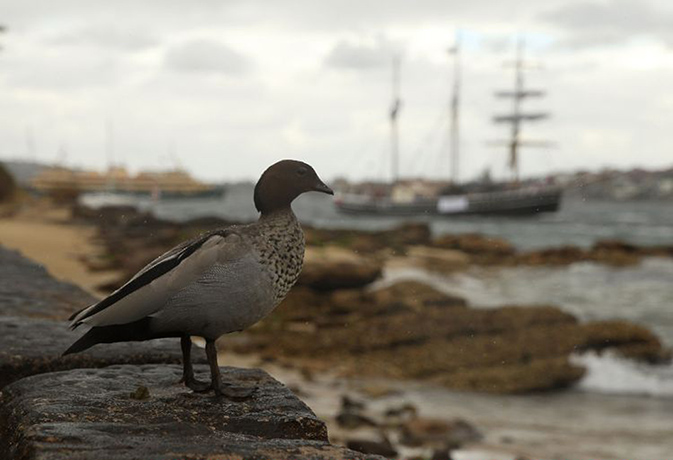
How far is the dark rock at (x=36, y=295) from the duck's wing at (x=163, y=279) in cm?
191

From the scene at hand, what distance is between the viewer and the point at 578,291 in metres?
27.1

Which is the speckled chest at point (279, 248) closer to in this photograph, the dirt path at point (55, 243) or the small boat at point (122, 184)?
the dirt path at point (55, 243)

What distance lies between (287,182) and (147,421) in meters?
0.81

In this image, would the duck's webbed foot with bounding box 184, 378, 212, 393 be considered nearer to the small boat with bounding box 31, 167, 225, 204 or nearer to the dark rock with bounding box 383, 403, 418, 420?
the dark rock with bounding box 383, 403, 418, 420

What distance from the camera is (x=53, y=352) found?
3090 millimetres

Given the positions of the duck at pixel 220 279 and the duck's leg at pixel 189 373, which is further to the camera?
the duck's leg at pixel 189 373

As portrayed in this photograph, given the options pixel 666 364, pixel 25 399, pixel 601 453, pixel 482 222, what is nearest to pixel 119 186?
pixel 482 222

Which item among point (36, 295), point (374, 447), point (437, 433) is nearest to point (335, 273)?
point (437, 433)

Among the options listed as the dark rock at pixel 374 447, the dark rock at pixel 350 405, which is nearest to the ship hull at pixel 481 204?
the dark rock at pixel 350 405

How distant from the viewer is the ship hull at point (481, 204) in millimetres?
70750

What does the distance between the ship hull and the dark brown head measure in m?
67.6

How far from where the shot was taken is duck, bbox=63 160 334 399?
91.0 inches

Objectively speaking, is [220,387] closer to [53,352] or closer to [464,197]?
[53,352]

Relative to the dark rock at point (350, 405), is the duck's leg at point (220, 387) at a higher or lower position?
higher
